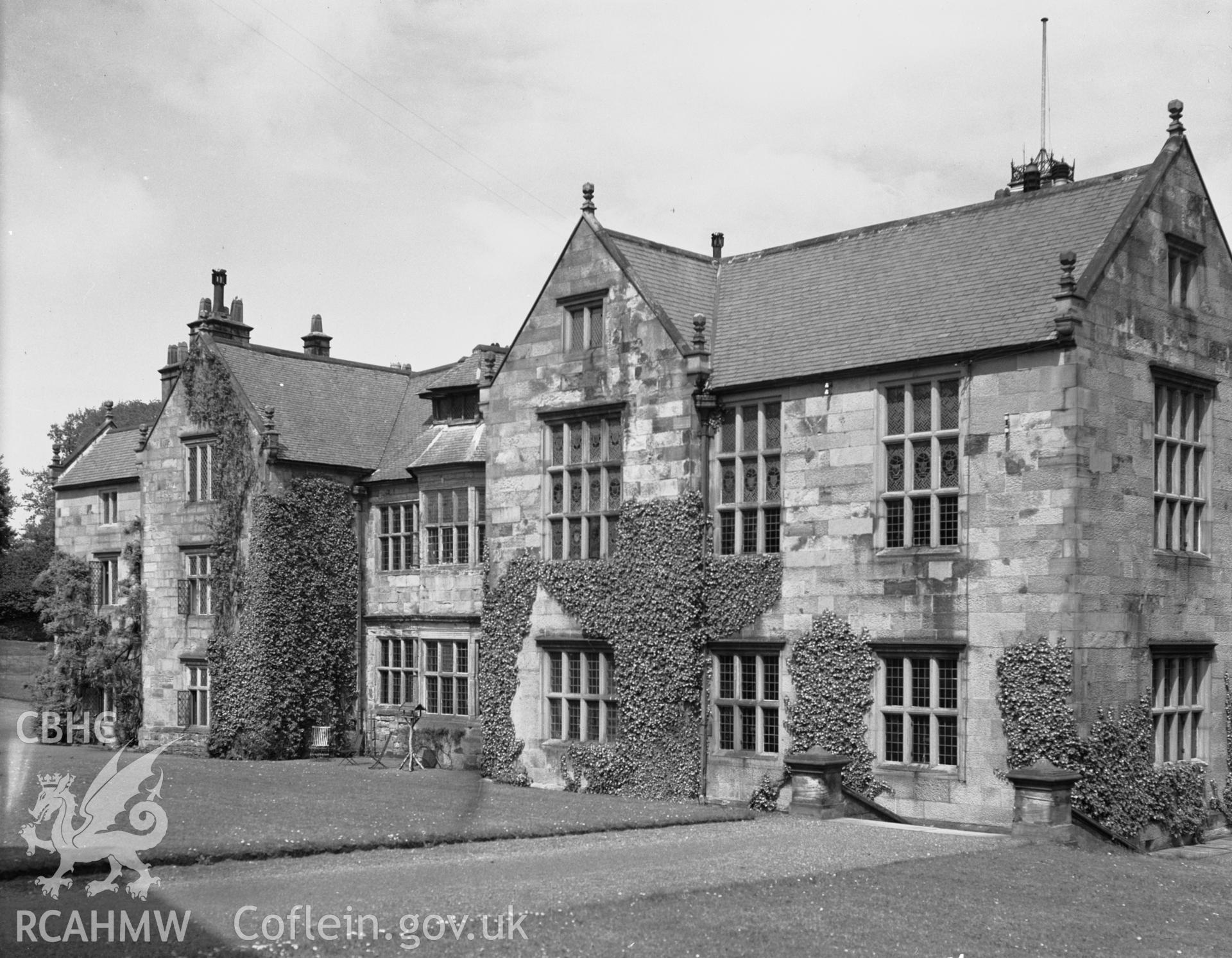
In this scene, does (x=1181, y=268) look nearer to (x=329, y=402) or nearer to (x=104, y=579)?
(x=329, y=402)

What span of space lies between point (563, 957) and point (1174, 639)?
16404 mm

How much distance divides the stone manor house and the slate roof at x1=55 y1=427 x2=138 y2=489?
17835mm

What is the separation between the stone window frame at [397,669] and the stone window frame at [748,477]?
12.6m

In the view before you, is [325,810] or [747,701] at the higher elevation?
[747,701]

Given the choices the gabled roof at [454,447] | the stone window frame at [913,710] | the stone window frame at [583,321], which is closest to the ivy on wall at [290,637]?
the gabled roof at [454,447]

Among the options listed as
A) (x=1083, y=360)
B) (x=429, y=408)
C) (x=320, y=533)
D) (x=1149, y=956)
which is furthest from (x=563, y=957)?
(x=429, y=408)

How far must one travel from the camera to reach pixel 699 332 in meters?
29.0

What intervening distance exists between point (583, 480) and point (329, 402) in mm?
13457

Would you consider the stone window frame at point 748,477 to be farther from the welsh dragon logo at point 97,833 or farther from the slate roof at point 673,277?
the welsh dragon logo at point 97,833

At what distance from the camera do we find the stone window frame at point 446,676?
1446 inches

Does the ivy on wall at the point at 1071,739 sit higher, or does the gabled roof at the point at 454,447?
the gabled roof at the point at 454,447

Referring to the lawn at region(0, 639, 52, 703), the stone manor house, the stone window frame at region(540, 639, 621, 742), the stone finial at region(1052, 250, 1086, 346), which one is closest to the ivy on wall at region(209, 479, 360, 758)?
the stone manor house

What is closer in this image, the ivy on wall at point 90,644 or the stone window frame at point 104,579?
the ivy on wall at point 90,644

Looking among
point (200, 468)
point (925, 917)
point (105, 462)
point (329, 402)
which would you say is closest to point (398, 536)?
point (329, 402)
